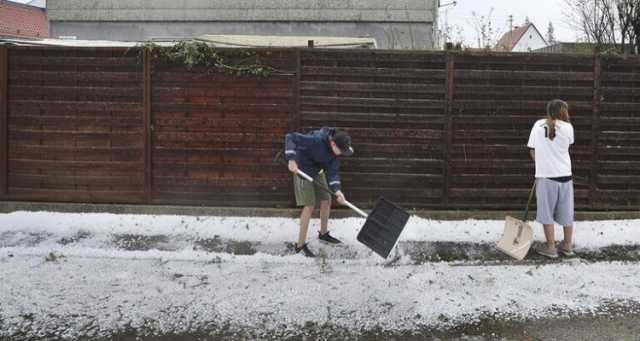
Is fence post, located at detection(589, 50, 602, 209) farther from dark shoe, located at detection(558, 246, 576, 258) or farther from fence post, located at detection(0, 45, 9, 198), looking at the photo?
fence post, located at detection(0, 45, 9, 198)

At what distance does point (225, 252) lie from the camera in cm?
622

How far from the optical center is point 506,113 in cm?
695

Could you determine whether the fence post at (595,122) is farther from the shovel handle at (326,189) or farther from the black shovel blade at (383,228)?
the shovel handle at (326,189)

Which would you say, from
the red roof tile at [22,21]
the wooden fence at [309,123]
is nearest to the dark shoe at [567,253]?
the wooden fence at [309,123]

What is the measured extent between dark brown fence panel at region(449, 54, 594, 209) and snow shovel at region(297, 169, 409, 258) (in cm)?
164

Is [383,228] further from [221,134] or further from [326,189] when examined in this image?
[221,134]

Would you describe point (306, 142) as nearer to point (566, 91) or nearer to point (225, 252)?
point (225, 252)

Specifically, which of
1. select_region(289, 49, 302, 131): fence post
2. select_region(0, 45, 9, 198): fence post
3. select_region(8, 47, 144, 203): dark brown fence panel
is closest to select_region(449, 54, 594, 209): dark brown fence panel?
select_region(289, 49, 302, 131): fence post

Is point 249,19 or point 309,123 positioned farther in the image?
point 249,19

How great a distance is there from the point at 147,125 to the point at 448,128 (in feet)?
12.3

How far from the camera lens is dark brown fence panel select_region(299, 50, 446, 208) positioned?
689 centimetres

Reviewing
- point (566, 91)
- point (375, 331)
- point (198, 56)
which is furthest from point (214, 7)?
point (375, 331)

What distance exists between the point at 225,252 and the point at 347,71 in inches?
104

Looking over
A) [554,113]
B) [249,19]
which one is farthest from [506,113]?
[249,19]
